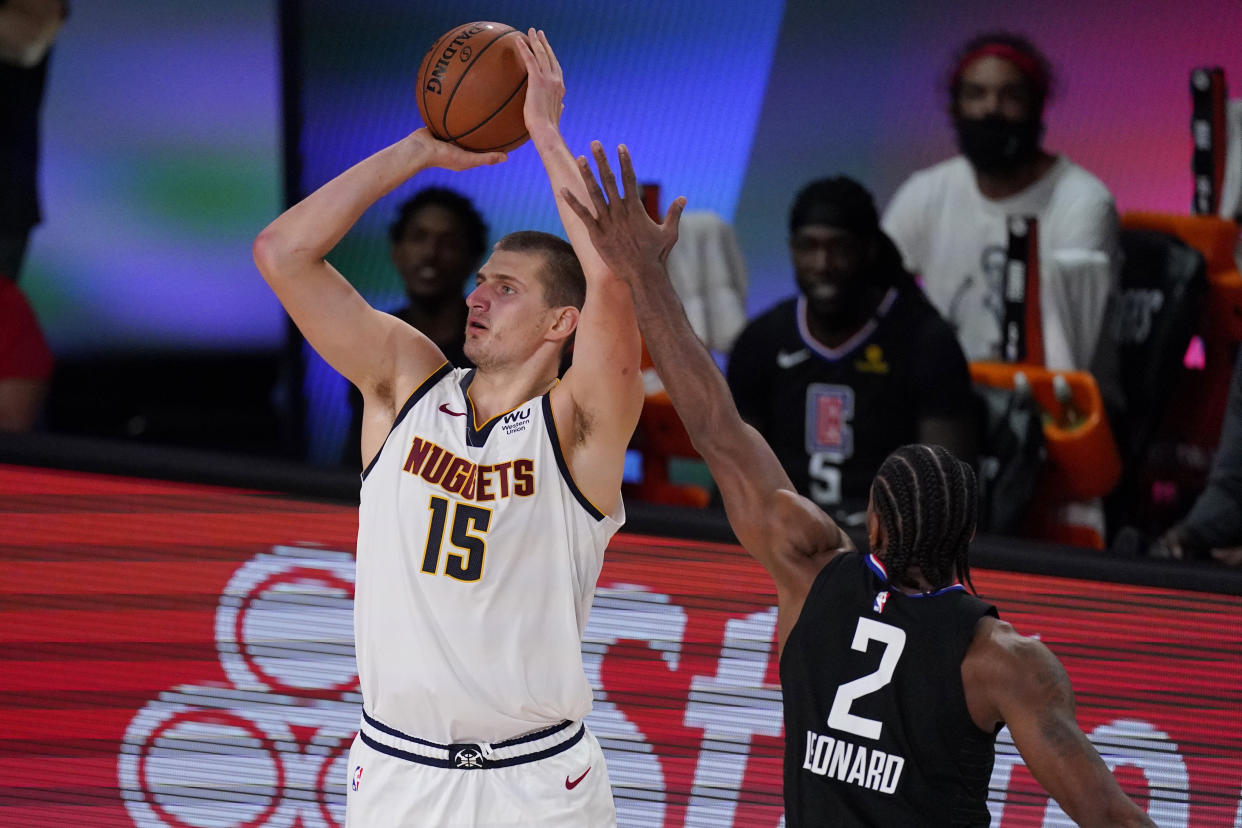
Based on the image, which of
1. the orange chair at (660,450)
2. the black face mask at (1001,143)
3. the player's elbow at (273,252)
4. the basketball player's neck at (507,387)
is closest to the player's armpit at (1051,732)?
the basketball player's neck at (507,387)

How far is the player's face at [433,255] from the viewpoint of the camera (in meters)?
6.24

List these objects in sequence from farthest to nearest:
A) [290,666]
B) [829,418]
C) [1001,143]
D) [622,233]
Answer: [1001,143] < [829,418] < [290,666] < [622,233]

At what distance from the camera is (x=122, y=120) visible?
828 centimetres

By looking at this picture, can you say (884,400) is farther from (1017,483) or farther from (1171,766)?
(1171,766)

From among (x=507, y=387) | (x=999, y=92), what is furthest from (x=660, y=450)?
(x=507, y=387)

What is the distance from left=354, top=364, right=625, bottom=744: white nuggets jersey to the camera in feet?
11.0

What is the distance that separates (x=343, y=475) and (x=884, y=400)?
2.28 m

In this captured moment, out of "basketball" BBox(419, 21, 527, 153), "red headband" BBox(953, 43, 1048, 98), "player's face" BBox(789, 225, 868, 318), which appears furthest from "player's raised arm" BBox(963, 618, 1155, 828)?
"red headband" BBox(953, 43, 1048, 98)

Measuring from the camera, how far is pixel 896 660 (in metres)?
2.96

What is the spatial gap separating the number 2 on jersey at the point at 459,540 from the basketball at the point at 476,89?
0.90m

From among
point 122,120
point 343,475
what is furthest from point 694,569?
point 122,120

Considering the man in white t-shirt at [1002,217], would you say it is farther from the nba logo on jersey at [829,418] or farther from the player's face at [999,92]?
the nba logo on jersey at [829,418]

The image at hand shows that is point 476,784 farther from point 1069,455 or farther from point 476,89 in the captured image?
point 1069,455

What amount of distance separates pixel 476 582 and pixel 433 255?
3.14m
